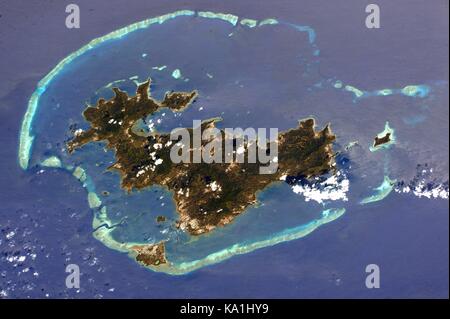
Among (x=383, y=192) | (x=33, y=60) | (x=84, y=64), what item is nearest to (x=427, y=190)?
(x=383, y=192)

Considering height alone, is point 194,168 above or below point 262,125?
below

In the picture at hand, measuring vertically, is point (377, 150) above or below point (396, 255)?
above
